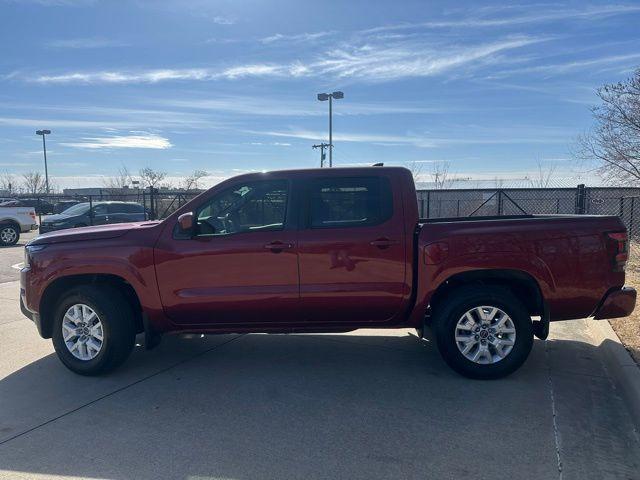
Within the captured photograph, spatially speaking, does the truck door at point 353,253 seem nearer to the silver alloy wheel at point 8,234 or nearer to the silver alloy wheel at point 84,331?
the silver alloy wheel at point 84,331

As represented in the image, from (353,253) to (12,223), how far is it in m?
17.3

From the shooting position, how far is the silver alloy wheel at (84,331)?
492 cm

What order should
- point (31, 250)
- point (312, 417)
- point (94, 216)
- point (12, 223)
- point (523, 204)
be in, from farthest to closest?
point (523, 204), point (94, 216), point (12, 223), point (31, 250), point (312, 417)

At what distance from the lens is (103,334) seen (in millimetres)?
4871

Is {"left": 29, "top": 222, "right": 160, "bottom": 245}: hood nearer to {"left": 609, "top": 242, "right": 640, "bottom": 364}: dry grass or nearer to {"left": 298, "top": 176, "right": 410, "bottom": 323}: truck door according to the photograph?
{"left": 298, "top": 176, "right": 410, "bottom": 323}: truck door

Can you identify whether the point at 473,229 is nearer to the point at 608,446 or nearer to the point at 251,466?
the point at 608,446

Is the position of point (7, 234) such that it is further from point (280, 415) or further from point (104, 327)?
point (280, 415)

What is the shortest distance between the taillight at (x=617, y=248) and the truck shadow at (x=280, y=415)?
107cm

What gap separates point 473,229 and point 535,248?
57cm

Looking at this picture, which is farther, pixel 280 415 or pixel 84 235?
pixel 84 235

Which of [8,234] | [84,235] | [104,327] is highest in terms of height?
[84,235]

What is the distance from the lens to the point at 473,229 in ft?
15.3

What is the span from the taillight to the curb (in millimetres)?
868

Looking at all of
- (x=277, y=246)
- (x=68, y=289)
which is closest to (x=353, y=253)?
(x=277, y=246)
